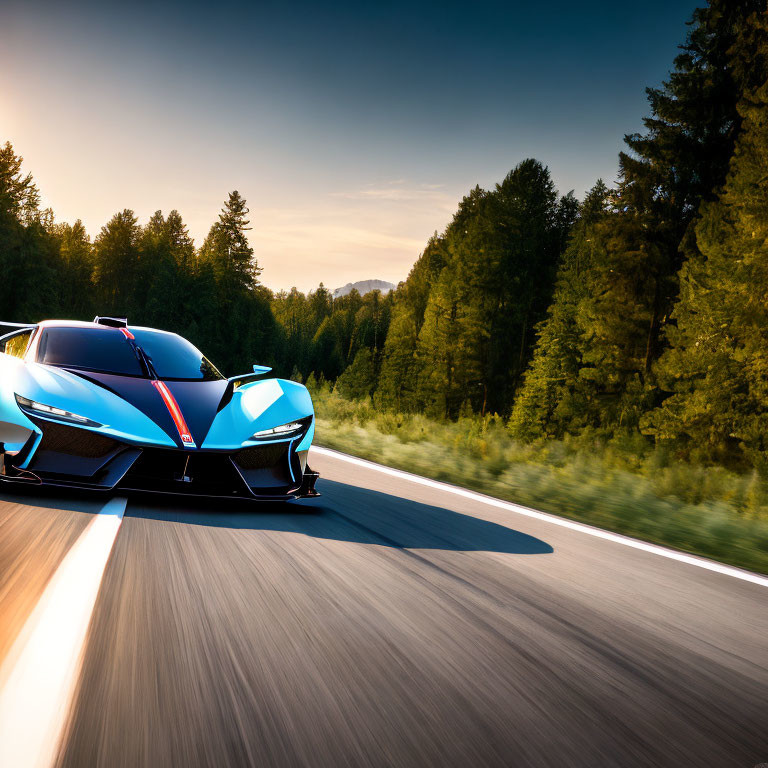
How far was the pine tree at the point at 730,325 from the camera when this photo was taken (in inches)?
736

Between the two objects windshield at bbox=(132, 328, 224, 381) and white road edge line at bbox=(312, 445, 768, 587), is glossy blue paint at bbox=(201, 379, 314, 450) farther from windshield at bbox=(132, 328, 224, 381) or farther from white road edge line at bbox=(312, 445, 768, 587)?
white road edge line at bbox=(312, 445, 768, 587)

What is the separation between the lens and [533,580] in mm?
3793

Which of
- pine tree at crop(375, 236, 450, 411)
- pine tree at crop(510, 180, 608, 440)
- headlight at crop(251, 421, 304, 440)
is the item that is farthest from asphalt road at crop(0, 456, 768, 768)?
pine tree at crop(375, 236, 450, 411)

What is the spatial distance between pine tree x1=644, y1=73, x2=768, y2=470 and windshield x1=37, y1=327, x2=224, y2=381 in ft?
Result: 50.6

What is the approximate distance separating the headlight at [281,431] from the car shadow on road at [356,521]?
1.73 feet

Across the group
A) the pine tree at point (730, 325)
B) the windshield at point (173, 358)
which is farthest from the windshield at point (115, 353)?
the pine tree at point (730, 325)

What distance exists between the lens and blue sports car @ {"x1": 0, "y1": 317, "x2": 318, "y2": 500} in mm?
4496

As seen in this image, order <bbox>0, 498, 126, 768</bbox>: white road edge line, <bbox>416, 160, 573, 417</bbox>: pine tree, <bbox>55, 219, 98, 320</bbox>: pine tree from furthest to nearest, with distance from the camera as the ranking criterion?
1. <bbox>55, 219, 98, 320</bbox>: pine tree
2. <bbox>416, 160, 573, 417</bbox>: pine tree
3. <bbox>0, 498, 126, 768</bbox>: white road edge line

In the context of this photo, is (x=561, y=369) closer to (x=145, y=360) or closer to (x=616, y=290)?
(x=616, y=290)

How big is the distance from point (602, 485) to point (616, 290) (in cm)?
2297

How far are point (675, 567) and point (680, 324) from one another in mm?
19650

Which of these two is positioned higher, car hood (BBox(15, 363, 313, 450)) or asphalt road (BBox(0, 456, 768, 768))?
car hood (BBox(15, 363, 313, 450))

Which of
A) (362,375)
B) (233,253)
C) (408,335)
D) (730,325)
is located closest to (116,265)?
(233,253)

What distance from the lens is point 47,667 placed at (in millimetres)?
2150
